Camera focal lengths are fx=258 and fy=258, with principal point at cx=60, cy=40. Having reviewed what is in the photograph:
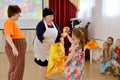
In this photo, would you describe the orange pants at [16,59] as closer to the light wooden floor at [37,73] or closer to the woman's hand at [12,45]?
the woman's hand at [12,45]

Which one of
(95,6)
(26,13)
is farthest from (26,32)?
(95,6)

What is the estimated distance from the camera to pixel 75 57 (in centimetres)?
297

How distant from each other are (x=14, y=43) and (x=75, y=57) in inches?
31.4

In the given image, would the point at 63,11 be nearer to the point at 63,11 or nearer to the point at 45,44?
the point at 63,11

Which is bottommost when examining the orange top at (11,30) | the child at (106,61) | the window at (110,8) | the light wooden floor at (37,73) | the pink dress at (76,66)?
the light wooden floor at (37,73)

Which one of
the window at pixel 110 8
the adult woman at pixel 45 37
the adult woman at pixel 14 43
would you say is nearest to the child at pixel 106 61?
the window at pixel 110 8

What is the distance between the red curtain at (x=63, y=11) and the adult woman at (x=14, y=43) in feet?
13.7

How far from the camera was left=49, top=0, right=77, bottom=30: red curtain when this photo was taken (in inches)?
288

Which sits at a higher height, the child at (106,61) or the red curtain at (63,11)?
the red curtain at (63,11)

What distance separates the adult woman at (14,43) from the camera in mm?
3102

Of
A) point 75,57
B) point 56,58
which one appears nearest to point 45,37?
point 56,58

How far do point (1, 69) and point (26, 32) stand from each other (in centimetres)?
255

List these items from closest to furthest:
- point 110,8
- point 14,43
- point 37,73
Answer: point 14,43, point 37,73, point 110,8

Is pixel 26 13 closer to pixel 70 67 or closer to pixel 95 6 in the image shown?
pixel 95 6
